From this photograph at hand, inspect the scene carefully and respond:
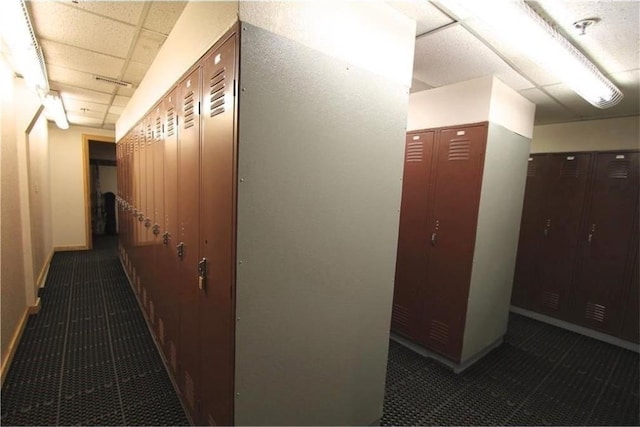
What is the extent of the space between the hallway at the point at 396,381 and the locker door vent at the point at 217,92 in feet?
6.19

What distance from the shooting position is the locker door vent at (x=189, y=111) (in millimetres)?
1593

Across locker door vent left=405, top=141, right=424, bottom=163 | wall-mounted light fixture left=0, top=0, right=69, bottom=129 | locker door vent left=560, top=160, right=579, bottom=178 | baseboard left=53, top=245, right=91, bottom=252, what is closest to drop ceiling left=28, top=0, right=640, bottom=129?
Result: wall-mounted light fixture left=0, top=0, right=69, bottom=129

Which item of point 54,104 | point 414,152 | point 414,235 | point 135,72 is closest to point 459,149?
point 414,152

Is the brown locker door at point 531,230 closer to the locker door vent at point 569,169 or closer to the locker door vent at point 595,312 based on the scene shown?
the locker door vent at point 569,169

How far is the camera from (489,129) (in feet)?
7.73

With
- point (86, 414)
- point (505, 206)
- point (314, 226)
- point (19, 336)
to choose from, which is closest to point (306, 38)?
point (314, 226)

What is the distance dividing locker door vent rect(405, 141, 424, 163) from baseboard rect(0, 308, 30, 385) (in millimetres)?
3625

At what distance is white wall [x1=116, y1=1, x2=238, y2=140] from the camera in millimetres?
1244

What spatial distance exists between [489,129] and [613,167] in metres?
1.95

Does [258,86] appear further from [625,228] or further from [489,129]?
[625,228]

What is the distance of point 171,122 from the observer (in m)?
1.95

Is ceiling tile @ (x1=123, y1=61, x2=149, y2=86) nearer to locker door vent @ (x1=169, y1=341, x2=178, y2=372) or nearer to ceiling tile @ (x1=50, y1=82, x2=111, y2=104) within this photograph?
ceiling tile @ (x1=50, y1=82, x2=111, y2=104)

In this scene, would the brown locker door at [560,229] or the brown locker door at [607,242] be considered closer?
the brown locker door at [607,242]

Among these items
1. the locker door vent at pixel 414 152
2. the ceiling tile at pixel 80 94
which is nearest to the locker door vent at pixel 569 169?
the locker door vent at pixel 414 152
